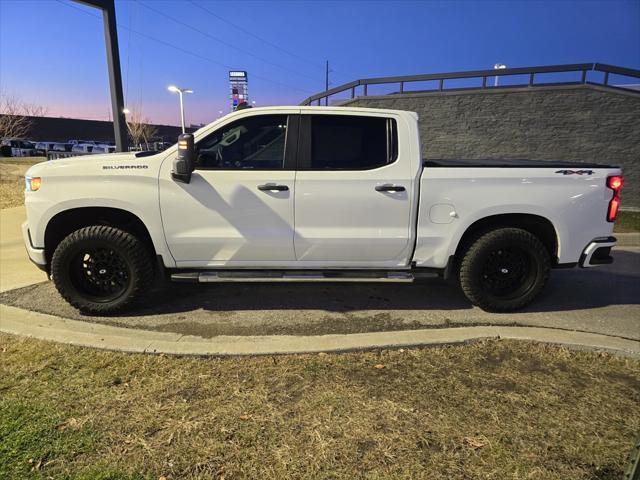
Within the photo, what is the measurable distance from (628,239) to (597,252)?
481cm

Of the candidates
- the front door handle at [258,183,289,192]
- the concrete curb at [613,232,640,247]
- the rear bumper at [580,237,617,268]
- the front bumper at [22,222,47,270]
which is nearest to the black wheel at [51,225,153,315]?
the front bumper at [22,222,47,270]

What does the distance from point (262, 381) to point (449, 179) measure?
2.42 meters

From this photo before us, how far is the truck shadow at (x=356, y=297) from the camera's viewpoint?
459cm

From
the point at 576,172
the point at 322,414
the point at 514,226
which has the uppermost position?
the point at 576,172

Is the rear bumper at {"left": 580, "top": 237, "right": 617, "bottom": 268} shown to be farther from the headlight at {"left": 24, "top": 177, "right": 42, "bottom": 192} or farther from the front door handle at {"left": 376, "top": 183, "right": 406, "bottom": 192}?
the headlight at {"left": 24, "top": 177, "right": 42, "bottom": 192}

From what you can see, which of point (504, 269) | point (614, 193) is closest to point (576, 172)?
point (614, 193)

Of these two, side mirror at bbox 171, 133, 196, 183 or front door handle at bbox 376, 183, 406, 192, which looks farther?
front door handle at bbox 376, 183, 406, 192

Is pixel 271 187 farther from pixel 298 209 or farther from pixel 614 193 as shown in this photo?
pixel 614 193

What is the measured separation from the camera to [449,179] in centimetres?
410

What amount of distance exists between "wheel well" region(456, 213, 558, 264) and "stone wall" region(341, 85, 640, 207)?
850 centimetres

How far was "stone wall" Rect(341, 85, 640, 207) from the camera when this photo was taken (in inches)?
445

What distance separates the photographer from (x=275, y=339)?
371 centimetres

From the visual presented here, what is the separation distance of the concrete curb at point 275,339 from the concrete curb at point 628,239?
4.90 metres

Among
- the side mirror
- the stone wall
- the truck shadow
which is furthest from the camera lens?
the stone wall
